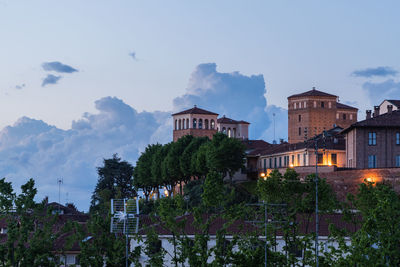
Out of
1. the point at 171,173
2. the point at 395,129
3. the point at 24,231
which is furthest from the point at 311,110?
the point at 24,231

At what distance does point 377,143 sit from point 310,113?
73457 mm

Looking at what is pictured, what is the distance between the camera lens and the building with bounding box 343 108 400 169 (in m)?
84.9

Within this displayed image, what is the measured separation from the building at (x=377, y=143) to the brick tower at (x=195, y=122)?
250 ft

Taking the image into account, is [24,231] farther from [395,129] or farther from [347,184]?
Result: [395,129]

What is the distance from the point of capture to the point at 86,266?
4722 centimetres

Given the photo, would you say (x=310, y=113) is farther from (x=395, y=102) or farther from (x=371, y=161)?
(x=371, y=161)

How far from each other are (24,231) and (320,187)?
20.0m

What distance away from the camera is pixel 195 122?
162m

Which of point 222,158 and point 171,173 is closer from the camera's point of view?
point 222,158

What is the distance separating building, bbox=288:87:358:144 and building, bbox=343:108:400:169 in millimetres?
70691

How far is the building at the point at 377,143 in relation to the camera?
8494 cm

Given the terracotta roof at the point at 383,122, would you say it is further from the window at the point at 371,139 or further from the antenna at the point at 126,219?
the antenna at the point at 126,219

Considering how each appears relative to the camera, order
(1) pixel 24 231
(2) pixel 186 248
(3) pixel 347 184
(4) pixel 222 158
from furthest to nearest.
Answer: (4) pixel 222 158, (3) pixel 347 184, (2) pixel 186 248, (1) pixel 24 231

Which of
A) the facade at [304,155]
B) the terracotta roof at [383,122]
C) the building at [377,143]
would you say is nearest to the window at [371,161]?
the building at [377,143]
